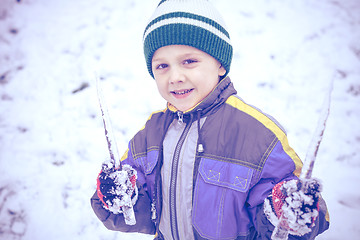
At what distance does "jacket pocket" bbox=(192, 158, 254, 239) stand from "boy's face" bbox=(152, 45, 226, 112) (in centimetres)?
37

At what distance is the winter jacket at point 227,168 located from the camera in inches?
41.9

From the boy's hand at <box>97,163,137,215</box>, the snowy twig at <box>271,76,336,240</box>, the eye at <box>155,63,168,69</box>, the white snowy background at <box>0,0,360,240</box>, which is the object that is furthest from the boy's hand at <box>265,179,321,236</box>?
the white snowy background at <box>0,0,360,240</box>

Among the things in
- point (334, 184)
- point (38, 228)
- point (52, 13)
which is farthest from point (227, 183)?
point (52, 13)

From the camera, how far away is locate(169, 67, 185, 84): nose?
1.13 metres

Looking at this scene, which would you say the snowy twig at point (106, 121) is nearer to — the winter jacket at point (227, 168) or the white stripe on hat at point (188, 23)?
the winter jacket at point (227, 168)

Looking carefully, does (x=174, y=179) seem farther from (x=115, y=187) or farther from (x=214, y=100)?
(x=214, y=100)

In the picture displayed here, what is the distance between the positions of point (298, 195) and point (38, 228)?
244 cm

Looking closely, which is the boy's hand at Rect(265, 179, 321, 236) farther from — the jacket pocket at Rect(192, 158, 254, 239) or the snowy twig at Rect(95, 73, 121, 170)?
the snowy twig at Rect(95, 73, 121, 170)

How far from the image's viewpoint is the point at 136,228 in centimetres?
139

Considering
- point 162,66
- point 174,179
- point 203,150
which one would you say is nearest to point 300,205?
point 203,150

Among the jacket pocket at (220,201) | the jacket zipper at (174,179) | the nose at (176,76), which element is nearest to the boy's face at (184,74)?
the nose at (176,76)

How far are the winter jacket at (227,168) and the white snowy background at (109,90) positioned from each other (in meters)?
1.11

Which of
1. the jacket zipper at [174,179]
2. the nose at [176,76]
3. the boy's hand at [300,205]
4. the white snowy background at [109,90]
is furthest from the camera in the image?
the white snowy background at [109,90]

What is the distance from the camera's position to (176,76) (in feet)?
3.72
